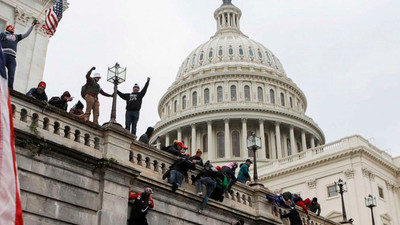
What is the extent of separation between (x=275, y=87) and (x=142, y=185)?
80.2m

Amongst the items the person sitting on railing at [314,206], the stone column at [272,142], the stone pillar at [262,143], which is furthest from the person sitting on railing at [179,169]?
the stone column at [272,142]

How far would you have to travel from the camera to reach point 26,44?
27.8 meters

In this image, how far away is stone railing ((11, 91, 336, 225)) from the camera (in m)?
13.5

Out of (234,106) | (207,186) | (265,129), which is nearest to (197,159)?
(207,186)

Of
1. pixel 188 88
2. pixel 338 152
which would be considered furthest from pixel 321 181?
pixel 188 88

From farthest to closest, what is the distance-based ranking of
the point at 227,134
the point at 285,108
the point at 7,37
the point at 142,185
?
the point at 285,108
the point at 227,134
the point at 142,185
the point at 7,37

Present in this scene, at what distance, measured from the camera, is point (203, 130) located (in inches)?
3514

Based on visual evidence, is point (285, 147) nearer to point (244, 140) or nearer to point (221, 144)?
point (244, 140)

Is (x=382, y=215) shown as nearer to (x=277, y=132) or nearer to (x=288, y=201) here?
(x=277, y=132)

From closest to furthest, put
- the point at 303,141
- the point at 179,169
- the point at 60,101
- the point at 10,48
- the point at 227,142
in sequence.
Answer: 1. the point at 10,48
2. the point at 60,101
3. the point at 179,169
4. the point at 227,142
5. the point at 303,141

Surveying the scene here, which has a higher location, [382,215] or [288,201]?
[382,215]

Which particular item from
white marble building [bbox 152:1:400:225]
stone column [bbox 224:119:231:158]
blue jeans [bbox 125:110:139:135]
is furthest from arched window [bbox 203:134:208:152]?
blue jeans [bbox 125:110:139:135]

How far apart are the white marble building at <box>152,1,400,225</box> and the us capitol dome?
16cm

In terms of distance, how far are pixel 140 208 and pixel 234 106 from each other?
7230 cm
